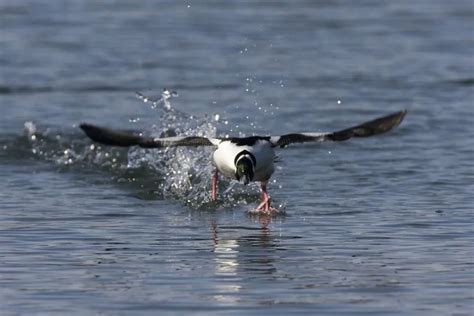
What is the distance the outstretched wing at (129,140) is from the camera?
39.1 ft

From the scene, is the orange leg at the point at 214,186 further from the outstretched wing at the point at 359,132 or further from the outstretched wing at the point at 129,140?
the outstretched wing at the point at 359,132

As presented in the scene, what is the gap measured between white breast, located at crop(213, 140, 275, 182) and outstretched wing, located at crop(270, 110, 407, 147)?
19 centimetres

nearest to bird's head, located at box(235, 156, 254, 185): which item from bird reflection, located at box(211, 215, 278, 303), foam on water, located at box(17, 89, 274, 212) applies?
bird reflection, located at box(211, 215, 278, 303)

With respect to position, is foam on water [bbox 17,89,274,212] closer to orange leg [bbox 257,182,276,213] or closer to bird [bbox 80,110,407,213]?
orange leg [bbox 257,182,276,213]

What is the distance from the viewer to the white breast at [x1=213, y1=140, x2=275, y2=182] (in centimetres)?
1241

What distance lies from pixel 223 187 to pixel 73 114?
4.94 m

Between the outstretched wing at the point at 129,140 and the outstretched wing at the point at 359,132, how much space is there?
69cm

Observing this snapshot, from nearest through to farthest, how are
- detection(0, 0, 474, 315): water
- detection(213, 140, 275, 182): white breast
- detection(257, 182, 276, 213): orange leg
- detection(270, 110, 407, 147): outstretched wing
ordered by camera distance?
detection(0, 0, 474, 315): water → detection(270, 110, 407, 147): outstretched wing → detection(213, 140, 275, 182): white breast → detection(257, 182, 276, 213): orange leg

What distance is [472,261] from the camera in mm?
10227

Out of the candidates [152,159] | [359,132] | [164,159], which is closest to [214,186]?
[359,132]

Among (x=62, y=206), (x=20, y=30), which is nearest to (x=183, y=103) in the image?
(x=62, y=206)

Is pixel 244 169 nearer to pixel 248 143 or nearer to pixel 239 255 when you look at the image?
pixel 248 143

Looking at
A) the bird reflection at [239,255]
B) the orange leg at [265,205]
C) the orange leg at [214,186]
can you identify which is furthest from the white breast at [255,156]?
the orange leg at [214,186]

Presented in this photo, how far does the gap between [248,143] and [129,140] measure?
1094 mm
